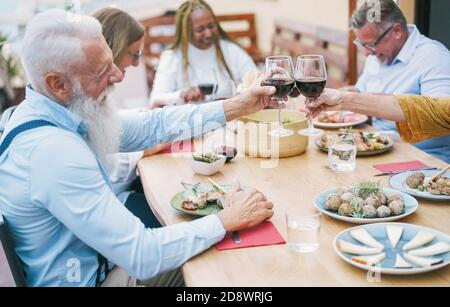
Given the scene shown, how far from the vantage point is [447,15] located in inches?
121

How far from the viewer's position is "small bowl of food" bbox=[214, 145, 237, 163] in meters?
2.13

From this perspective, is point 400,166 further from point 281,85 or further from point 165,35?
point 165,35

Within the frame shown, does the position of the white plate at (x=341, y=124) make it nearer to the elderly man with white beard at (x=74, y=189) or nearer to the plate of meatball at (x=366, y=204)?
the plate of meatball at (x=366, y=204)

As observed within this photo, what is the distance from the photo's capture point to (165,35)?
6051mm

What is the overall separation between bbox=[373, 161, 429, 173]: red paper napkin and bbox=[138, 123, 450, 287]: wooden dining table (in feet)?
0.12

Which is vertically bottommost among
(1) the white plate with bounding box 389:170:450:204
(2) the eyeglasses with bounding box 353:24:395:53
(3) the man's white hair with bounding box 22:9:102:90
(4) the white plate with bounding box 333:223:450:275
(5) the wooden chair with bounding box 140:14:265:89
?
(5) the wooden chair with bounding box 140:14:265:89

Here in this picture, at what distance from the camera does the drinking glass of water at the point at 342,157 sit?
6.36 feet

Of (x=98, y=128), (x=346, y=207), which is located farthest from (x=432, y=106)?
(x=98, y=128)

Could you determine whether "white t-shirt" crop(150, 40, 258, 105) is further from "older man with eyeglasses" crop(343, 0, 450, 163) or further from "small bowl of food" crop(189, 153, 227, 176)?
"small bowl of food" crop(189, 153, 227, 176)

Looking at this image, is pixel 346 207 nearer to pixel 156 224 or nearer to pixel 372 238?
pixel 372 238

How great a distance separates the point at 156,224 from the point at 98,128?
858 millimetres

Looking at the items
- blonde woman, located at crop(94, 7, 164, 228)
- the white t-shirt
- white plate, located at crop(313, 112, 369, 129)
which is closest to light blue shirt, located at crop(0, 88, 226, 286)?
blonde woman, located at crop(94, 7, 164, 228)

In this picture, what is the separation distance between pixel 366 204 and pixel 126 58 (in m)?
1.44

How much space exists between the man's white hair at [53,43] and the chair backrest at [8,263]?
417 mm
